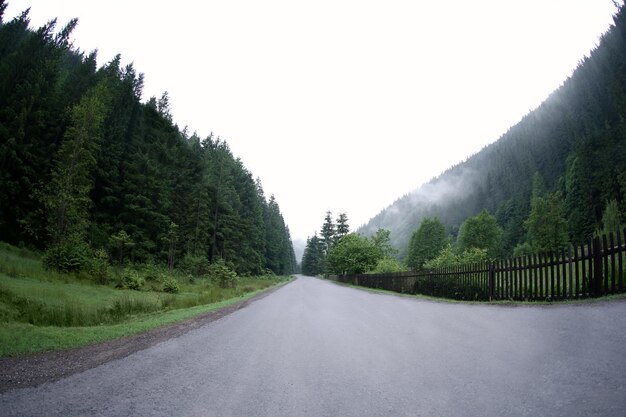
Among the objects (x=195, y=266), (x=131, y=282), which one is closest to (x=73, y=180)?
(x=131, y=282)

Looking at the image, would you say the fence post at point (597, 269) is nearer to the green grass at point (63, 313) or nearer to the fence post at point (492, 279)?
the fence post at point (492, 279)

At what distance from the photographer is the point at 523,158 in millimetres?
130375

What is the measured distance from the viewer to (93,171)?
35812mm

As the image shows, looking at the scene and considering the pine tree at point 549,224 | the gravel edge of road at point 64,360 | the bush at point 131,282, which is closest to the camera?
the gravel edge of road at point 64,360

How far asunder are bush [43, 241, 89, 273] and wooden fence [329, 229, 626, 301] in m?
19.5

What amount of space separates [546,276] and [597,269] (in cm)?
147

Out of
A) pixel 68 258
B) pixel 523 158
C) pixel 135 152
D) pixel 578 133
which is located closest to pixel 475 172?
pixel 523 158

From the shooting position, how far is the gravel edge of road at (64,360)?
4234 millimetres

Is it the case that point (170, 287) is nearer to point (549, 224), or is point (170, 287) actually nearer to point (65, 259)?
point (65, 259)

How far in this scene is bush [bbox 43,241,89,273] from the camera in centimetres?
1747

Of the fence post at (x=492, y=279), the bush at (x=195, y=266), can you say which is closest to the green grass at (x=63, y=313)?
the fence post at (x=492, y=279)

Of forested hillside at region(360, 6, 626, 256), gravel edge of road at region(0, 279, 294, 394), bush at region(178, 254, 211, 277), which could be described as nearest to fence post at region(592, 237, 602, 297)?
gravel edge of road at region(0, 279, 294, 394)

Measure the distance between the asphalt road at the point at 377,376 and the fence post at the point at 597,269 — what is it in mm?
1114

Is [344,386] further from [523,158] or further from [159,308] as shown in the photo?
[523,158]
